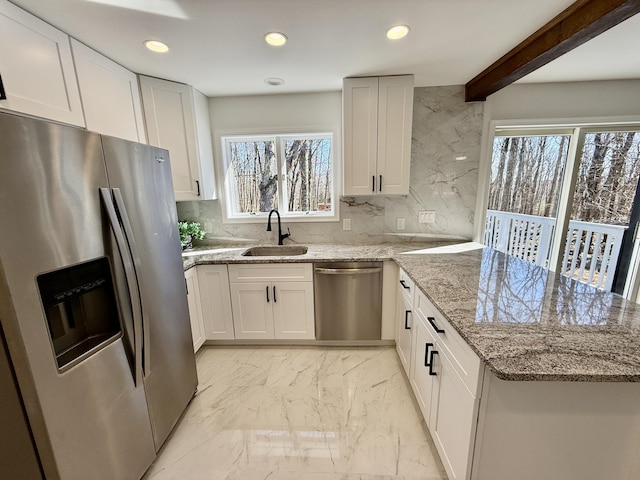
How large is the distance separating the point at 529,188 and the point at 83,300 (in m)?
4.60

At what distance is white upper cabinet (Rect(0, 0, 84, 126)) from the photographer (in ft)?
3.89

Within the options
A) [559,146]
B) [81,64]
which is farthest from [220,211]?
[559,146]

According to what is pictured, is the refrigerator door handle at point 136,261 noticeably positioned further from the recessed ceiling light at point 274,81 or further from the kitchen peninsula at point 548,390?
the recessed ceiling light at point 274,81

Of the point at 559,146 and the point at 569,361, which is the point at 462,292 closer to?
the point at 569,361

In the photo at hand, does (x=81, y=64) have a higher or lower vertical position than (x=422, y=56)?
lower

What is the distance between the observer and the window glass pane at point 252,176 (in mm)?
2768

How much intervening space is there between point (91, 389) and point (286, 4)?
1986 mm

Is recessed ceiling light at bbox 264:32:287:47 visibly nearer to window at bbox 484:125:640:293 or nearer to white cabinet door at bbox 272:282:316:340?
white cabinet door at bbox 272:282:316:340

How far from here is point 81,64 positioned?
156 centimetres

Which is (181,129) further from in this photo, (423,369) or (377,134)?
(423,369)

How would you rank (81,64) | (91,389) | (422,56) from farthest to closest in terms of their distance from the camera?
1. (422,56)
2. (81,64)
3. (91,389)

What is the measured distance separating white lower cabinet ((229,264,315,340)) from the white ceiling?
161 cm

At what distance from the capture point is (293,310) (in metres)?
2.34

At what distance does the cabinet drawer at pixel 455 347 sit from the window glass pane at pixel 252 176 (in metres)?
2.00
